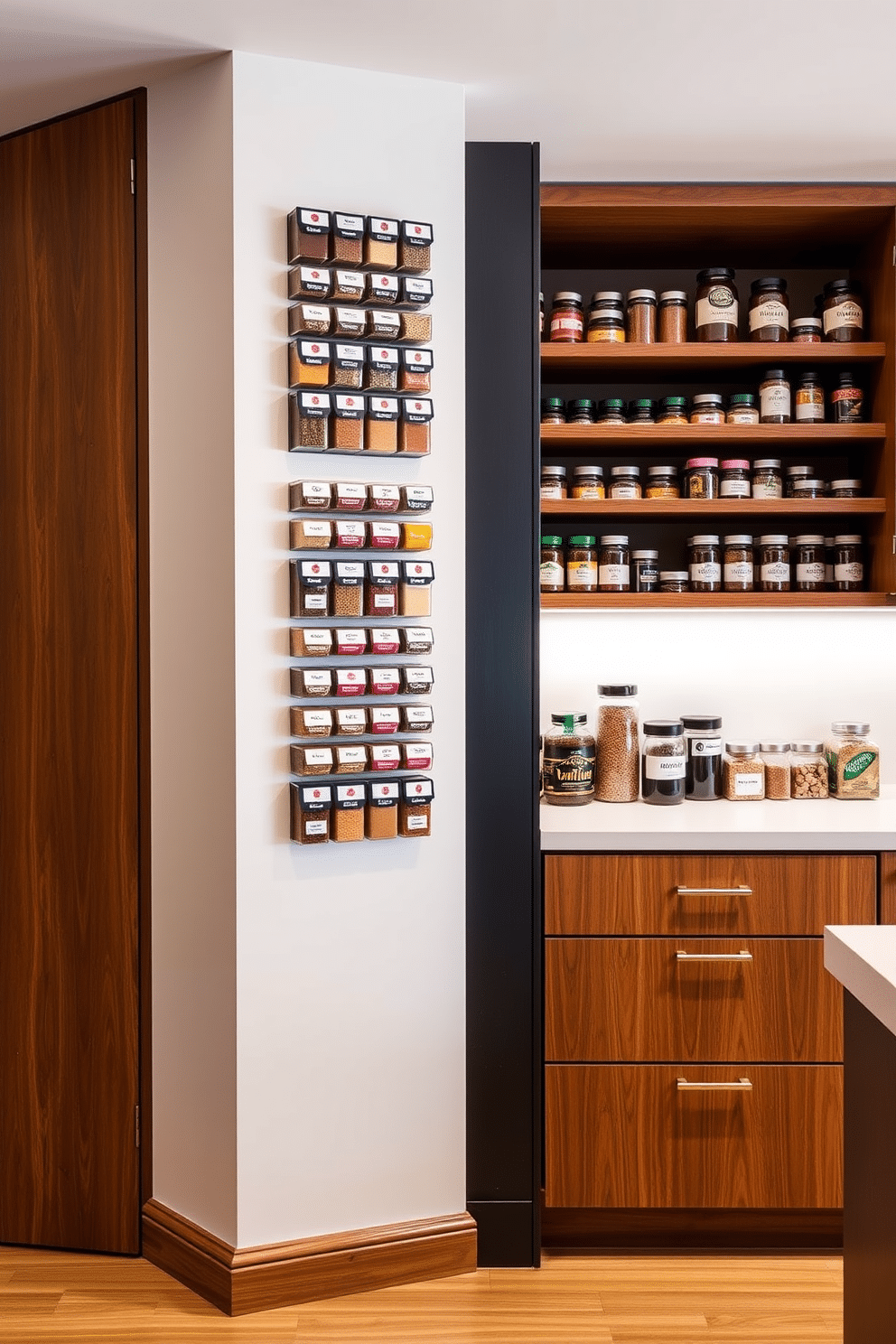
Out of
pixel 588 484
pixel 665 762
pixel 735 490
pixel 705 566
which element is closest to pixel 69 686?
pixel 588 484

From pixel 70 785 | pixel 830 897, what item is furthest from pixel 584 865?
pixel 70 785

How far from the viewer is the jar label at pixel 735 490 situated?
2.70m

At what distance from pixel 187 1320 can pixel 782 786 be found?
5.70 feet

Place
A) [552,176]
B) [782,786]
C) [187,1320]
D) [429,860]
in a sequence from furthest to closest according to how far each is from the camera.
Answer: [782,786], [552,176], [429,860], [187,1320]

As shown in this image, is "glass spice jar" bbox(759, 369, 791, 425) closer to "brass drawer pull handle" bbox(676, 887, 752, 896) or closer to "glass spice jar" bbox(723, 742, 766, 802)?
"glass spice jar" bbox(723, 742, 766, 802)

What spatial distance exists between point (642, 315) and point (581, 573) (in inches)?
24.4

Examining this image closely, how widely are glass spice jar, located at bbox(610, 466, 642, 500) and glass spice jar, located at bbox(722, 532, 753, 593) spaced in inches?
10.0

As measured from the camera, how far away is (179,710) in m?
2.21

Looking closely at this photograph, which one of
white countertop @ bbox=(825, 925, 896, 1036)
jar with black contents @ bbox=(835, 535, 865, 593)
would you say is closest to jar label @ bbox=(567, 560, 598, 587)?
jar with black contents @ bbox=(835, 535, 865, 593)

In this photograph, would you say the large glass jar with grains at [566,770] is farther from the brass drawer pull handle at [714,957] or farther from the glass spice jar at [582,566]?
the brass drawer pull handle at [714,957]

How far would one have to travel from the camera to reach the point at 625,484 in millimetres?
2693

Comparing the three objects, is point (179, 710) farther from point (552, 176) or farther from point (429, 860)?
point (552, 176)

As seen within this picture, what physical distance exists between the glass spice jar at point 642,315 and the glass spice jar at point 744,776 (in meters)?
1.01

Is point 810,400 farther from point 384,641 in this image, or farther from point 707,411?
point 384,641
